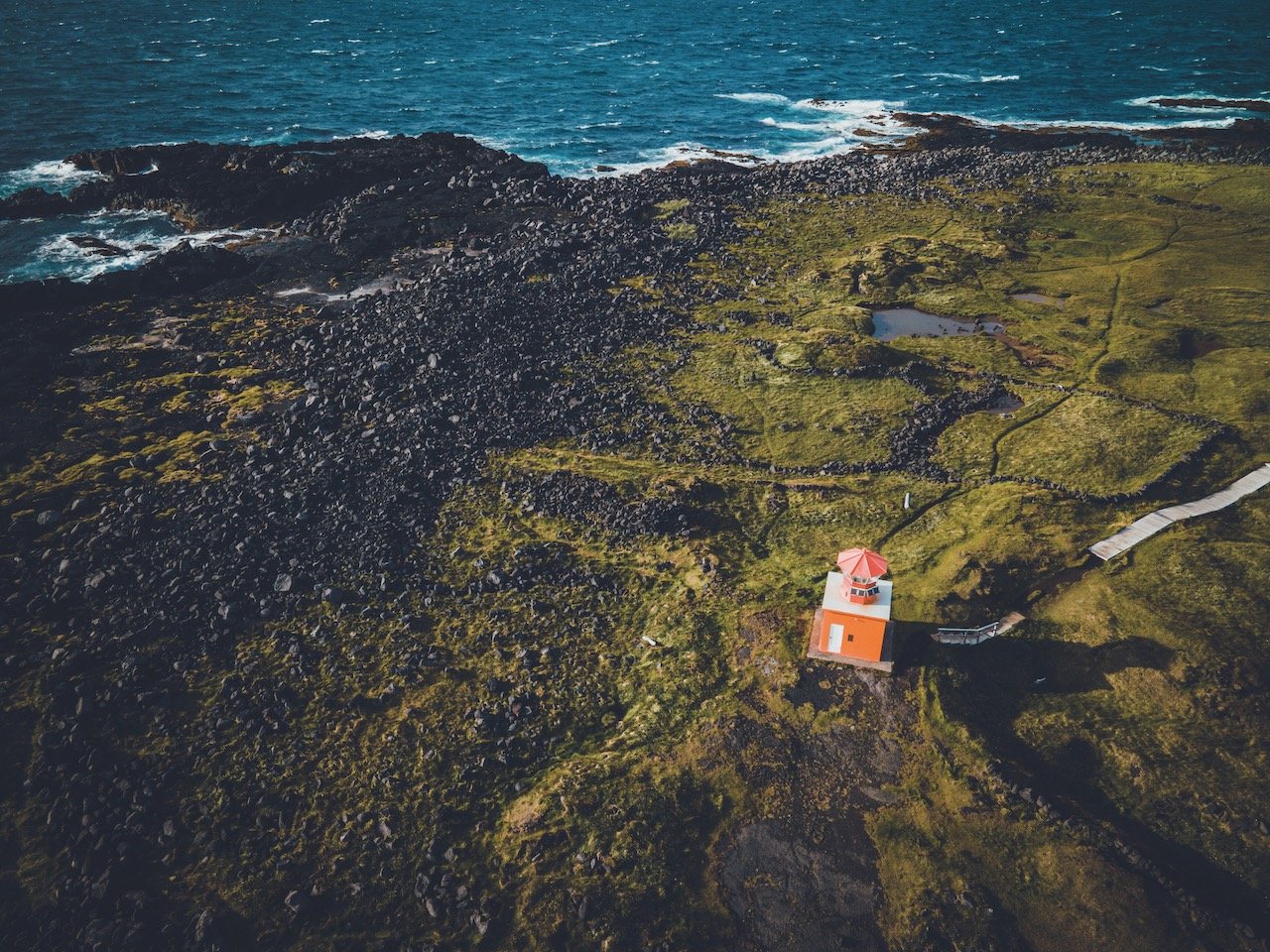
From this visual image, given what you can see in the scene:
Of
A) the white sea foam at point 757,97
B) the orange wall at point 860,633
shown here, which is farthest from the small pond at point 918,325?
the white sea foam at point 757,97

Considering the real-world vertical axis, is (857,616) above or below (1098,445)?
above

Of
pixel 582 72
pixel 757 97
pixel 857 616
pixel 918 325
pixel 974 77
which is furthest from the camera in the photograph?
pixel 582 72

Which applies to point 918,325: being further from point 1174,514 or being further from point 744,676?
point 744,676

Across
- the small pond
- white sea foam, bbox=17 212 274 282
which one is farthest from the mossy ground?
white sea foam, bbox=17 212 274 282

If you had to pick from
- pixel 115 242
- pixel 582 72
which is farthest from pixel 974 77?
pixel 115 242

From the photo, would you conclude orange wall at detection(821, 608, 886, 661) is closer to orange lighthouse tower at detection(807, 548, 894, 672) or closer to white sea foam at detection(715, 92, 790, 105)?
orange lighthouse tower at detection(807, 548, 894, 672)

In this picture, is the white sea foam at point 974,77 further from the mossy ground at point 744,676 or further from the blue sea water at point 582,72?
the mossy ground at point 744,676

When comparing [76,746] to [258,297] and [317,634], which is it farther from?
[258,297]
